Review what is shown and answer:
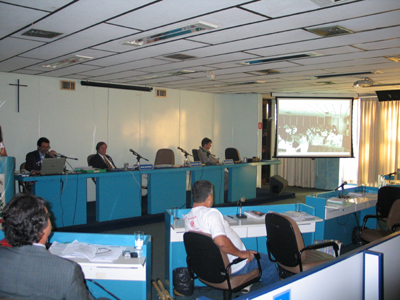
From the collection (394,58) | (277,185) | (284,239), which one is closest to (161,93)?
(277,185)

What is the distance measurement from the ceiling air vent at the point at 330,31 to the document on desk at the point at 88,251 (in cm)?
284

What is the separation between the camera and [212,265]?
2.65 meters

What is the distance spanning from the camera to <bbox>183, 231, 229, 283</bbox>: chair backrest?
8.50 ft

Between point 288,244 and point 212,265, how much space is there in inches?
31.0

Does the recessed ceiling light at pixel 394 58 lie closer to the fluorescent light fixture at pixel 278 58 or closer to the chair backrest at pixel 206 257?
the fluorescent light fixture at pixel 278 58

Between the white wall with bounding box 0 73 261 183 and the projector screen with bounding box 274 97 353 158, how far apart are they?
0.88 m

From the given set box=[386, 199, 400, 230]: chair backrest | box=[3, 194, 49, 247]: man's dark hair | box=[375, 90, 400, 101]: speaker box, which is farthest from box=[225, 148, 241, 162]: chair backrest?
box=[3, 194, 49, 247]: man's dark hair

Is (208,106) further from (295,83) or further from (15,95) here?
(15,95)

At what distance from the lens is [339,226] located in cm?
491

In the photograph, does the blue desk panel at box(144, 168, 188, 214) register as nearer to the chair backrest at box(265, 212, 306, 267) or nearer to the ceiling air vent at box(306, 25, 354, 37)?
the chair backrest at box(265, 212, 306, 267)

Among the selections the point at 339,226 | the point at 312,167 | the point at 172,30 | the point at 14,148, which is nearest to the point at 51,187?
the point at 14,148

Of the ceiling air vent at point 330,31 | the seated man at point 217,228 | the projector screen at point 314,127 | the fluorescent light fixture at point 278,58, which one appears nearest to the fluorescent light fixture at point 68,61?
the fluorescent light fixture at point 278,58

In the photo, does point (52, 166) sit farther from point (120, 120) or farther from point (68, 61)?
point (120, 120)

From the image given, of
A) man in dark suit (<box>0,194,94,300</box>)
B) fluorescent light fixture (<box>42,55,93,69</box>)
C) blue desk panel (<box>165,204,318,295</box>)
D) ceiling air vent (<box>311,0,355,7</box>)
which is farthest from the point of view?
fluorescent light fixture (<box>42,55,93,69</box>)
